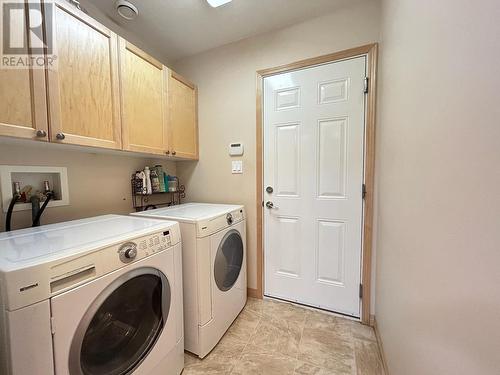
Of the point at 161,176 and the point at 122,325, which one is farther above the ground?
the point at 161,176

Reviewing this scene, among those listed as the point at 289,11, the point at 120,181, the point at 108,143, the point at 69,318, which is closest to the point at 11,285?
the point at 69,318

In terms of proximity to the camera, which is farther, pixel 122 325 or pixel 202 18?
pixel 202 18

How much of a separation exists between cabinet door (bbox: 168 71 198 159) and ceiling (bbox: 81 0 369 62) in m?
0.37

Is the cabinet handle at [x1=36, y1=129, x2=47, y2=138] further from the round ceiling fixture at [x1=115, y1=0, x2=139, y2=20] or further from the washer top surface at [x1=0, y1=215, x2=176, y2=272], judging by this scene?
the round ceiling fixture at [x1=115, y1=0, x2=139, y2=20]

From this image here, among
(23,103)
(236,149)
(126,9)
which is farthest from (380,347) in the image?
(126,9)

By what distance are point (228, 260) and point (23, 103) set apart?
1.41 meters

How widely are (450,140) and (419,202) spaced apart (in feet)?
0.93

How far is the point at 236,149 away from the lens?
1.92 metres

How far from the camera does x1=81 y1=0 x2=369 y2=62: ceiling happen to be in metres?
1.45

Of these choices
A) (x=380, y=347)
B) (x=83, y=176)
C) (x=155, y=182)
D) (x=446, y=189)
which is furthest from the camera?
(x=155, y=182)

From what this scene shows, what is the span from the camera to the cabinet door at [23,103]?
2.75ft

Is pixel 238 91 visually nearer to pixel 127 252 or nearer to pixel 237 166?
pixel 237 166

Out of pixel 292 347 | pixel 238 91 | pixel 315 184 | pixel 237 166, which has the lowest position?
pixel 292 347

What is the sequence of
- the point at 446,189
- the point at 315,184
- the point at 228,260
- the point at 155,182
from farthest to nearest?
1. the point at 155,182
2. the point at 315,184
3. the point at 228,260
4. the point at 446,189
